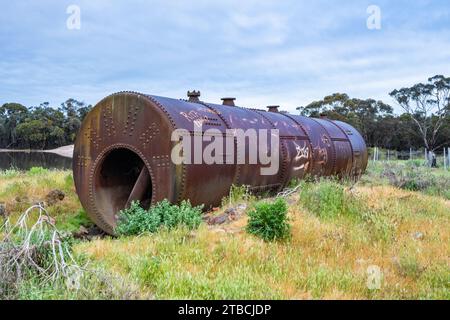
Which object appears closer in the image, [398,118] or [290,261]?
[290,261]

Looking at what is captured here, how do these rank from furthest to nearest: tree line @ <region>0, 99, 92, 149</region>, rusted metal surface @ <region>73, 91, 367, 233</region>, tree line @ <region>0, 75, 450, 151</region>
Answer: tree line @ <region>0, 99, 92, 149</region>
tree line @ <region>0, 75, 450, 151</region>
rusted metal surface @ <region>73, 91, 367, 233</region>

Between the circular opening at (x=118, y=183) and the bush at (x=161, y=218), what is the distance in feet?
2.67

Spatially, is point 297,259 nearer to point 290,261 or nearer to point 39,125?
point 290,261

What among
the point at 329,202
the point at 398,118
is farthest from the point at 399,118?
the point at 329,202

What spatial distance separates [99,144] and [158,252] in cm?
327

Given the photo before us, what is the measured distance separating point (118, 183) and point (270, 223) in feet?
11.6

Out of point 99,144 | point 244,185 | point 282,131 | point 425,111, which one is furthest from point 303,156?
point 425,111

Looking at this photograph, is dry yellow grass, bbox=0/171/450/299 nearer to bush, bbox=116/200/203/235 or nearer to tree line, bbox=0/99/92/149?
bush, bbox=116/200/203/235

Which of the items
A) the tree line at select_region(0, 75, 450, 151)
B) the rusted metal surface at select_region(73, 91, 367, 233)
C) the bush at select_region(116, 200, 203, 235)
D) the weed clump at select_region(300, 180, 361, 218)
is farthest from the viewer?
the tree line at select_region(0, 75, 450, 151)

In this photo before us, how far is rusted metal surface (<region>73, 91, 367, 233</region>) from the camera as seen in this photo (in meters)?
6.80

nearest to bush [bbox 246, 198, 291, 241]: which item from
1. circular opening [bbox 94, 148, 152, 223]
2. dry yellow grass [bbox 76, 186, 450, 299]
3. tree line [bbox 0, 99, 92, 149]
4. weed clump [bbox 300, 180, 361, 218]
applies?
dry yellow grass [bbox 76, 186, 450, 299]

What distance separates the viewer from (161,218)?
6.36m

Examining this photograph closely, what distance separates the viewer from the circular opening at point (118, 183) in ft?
24.6
